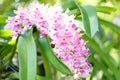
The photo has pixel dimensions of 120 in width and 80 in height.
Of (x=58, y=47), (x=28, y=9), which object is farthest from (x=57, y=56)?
(x=28, y=9)

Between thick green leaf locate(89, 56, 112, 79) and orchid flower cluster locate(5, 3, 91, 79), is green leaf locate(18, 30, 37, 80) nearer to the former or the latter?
orchid flower cluster locate(5, 3, 91, 79)

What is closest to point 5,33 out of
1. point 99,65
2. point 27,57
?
point 27,57

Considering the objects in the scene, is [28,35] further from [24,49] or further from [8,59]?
[8,59]

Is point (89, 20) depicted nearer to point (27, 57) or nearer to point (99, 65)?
point (27, 57)

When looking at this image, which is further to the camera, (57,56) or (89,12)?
(89,12)

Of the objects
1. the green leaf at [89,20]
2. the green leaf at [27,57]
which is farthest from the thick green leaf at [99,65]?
the green leaf at [27,57]
